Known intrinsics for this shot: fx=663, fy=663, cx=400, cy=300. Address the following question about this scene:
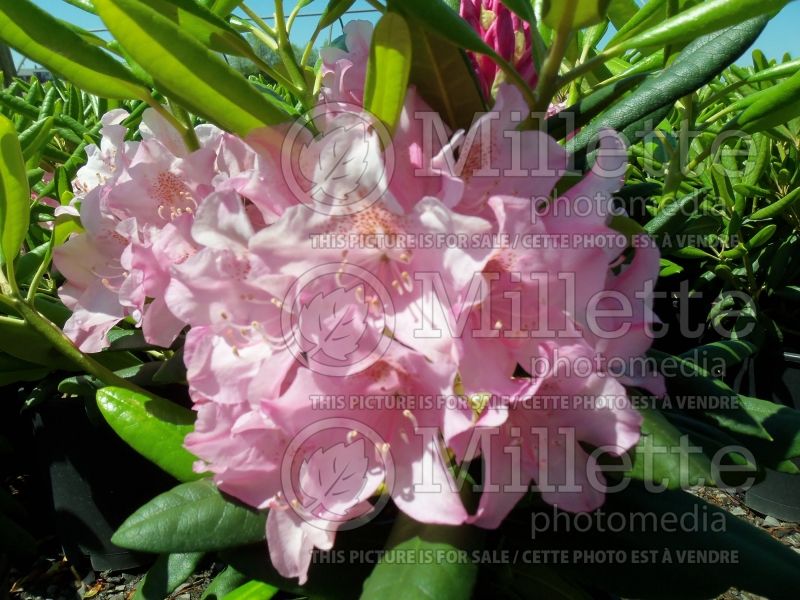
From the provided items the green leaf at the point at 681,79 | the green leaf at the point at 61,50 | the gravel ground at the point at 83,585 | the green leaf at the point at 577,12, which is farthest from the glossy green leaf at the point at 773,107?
the gravel ground at the point at 83,585

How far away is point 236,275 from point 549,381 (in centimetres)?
25

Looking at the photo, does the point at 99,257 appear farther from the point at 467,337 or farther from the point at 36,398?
the point at 36,398

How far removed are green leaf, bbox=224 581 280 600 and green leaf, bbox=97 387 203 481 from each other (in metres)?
0.17

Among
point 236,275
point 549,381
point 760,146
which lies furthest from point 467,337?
point 760,146

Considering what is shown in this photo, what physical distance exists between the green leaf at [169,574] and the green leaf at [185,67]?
61 centimetres

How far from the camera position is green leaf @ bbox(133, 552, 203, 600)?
0.87m

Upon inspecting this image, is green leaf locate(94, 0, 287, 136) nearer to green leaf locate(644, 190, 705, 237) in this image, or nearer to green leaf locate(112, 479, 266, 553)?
green leaf locate(112, 479, 266, 553)

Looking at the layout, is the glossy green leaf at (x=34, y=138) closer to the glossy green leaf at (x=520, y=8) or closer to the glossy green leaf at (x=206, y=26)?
the glossy green leaf at (x=206, y=26)

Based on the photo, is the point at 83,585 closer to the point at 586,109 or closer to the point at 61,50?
the point at 61,50

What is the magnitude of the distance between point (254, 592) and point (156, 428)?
237 millimetres

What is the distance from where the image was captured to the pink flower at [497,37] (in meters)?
0.64

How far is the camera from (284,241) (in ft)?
1.52

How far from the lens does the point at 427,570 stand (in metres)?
0.53

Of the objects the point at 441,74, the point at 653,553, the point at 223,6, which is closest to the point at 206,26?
the point at 223,6
